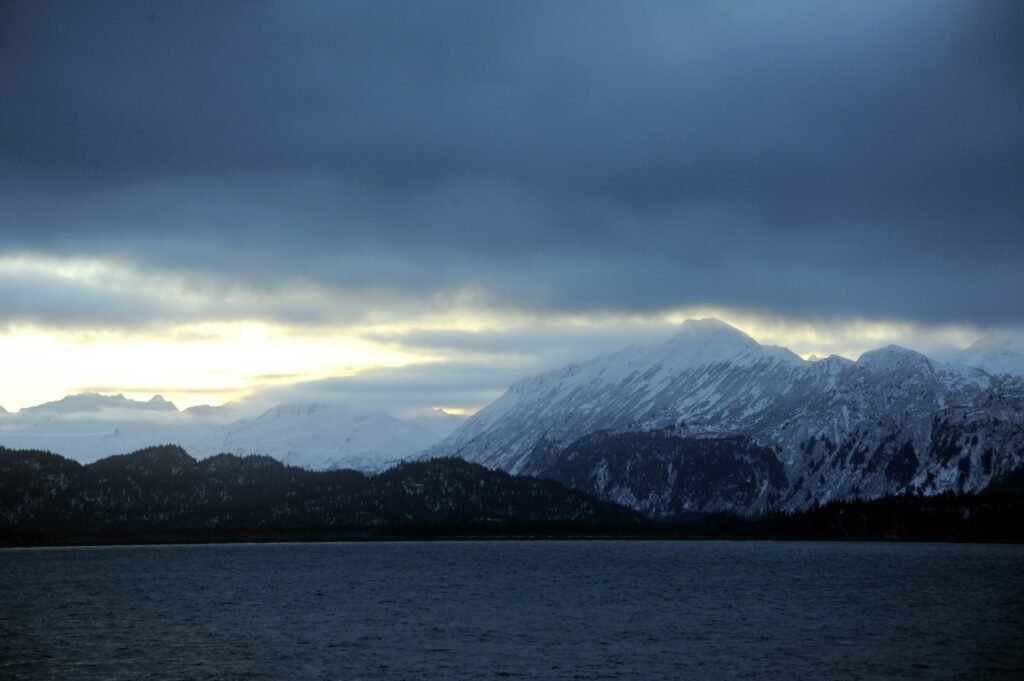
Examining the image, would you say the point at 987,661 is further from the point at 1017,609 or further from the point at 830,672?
the point at 1017,609

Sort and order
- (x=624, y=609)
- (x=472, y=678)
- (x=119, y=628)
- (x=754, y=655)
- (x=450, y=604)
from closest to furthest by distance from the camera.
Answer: (x=472, y=678)
(x=754, y=655)
(x=119, y=628)
(x=624, y=609)
(x=450, y=604)

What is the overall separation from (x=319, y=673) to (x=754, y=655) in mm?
45006

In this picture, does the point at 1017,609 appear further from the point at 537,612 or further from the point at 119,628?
the point at 119,628

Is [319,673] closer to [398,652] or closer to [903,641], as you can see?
[398,652]

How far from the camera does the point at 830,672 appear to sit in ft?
366

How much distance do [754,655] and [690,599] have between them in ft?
247

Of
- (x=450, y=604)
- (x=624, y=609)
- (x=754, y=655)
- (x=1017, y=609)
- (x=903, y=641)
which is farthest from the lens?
(x=450, y=604)

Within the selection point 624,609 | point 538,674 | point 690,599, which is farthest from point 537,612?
point 538,674

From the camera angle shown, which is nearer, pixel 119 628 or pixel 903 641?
pixel 903 641

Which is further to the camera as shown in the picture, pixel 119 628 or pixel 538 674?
pixel 119 628

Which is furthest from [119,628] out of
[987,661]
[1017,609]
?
[1017,609]

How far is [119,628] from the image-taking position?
15138 cm

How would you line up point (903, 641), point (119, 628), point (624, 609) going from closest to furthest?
point (903, 641)
point (119, 628)
point (624, 609)

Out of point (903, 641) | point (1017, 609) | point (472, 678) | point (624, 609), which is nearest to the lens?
point (472, 678)
